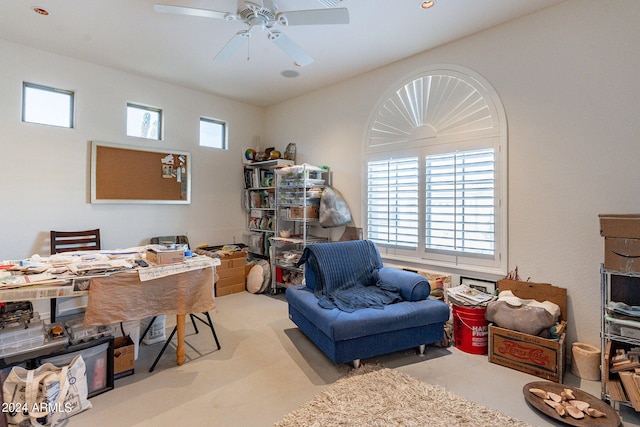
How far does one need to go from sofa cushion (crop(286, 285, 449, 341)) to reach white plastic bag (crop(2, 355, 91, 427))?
5.36 ft

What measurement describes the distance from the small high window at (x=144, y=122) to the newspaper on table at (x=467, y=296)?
4.15 metres

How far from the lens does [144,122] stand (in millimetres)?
4219

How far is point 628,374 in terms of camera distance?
1962 millimetres

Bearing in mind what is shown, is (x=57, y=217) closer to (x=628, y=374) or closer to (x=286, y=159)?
(x=286, y=159)

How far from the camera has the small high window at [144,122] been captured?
4094 mm

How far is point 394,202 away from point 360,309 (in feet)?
5.04

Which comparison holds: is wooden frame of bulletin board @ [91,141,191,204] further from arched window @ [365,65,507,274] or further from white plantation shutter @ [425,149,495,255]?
white plantation shutter @ [425,149,495,255]

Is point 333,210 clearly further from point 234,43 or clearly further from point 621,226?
point 621,226

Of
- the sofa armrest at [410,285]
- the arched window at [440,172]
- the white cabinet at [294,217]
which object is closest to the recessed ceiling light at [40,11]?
the white cabinet at [294,217]

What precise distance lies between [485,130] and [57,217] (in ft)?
15.3

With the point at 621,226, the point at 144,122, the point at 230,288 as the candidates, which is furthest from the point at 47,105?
the point at 621,226

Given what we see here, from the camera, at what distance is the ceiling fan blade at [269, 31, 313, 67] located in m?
2.42

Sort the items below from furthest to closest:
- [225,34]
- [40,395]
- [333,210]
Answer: [333,210] → [225,34] → [40,395]

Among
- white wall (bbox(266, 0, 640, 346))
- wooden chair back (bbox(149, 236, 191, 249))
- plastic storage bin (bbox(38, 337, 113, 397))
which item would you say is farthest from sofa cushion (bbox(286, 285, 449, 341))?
wooden chair back (bbox(149, 236, 191, 249))
